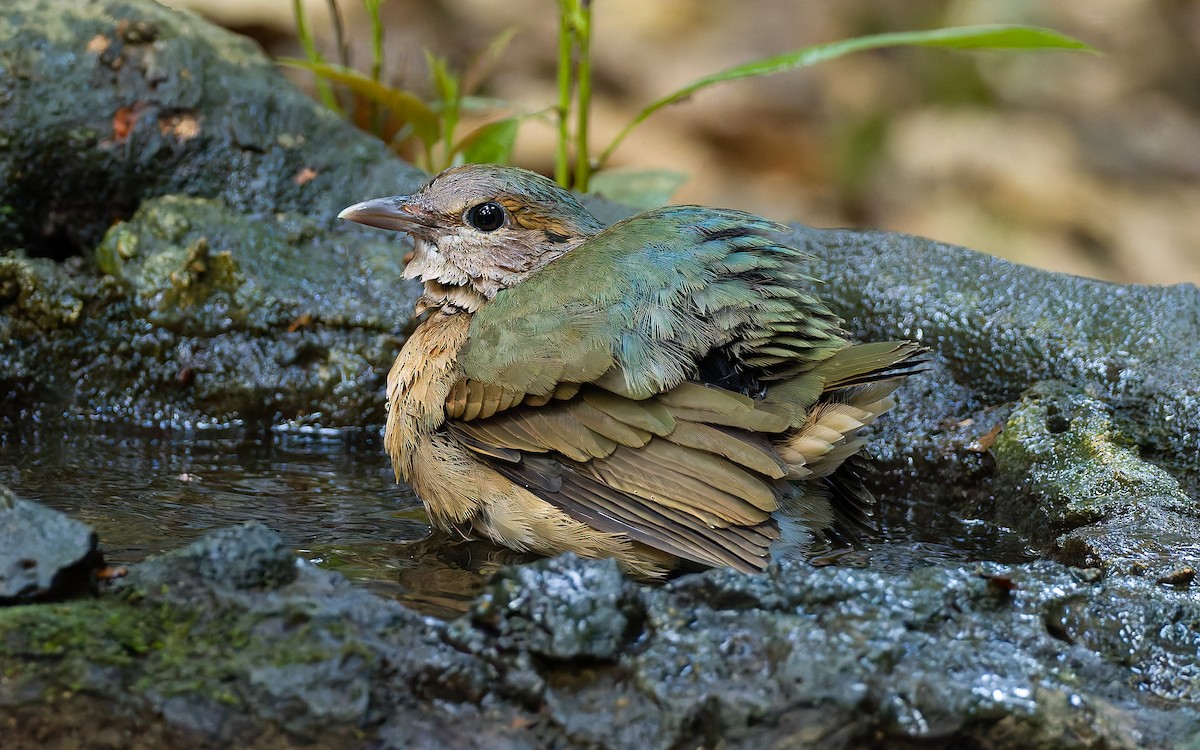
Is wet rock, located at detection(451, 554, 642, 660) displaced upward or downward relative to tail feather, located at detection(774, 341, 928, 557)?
downward

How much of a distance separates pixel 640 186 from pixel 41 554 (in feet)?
12.0

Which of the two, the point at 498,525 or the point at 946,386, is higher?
the point at 946,386

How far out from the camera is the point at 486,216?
4062 mm

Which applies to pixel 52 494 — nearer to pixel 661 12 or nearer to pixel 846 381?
pixel 846 381

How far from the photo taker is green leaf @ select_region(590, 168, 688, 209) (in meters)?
5.46


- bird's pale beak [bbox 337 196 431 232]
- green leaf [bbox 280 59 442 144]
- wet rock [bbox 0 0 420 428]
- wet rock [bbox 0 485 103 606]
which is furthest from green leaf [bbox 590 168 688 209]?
wet rock [bbox 0 485 103 606]

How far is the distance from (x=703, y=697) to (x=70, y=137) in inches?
148

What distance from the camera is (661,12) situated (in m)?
10.8

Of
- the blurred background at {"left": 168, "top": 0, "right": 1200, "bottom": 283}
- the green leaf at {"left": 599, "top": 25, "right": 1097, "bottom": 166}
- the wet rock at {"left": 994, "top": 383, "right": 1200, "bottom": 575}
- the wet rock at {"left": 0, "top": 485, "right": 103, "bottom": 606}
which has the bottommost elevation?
the wet rock at {"left": 0, "top": 485, "right": 103, "bottom": 606}

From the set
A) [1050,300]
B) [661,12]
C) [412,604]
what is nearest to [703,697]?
[412,604]

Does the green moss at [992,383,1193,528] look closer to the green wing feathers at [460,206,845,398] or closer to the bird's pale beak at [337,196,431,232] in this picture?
the green wing feathers at [460,206,845,398]

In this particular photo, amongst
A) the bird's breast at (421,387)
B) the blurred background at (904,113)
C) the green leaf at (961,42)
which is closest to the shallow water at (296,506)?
the bird's breast at (421,387)

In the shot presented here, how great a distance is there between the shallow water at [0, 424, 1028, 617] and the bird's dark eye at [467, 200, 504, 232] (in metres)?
0.95

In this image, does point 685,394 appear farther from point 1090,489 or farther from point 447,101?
point 447,101
